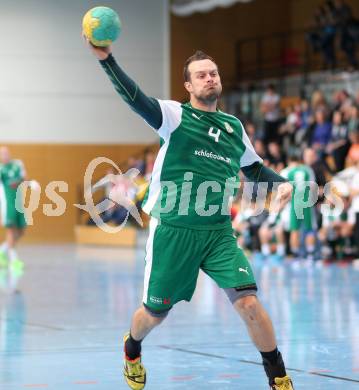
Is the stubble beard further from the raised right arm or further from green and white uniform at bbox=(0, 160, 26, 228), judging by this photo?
green and white uniform at bbox=(0, 160, 26, 228)

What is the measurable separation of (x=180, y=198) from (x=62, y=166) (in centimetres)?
2344

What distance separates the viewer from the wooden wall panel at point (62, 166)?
2908 cm

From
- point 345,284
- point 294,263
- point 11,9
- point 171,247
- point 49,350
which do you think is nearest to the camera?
point 171,247

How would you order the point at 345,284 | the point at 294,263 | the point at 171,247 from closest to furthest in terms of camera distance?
the point at 171,247, the point at 345,284, the point at 294,263

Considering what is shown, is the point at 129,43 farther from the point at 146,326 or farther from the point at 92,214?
the point at 146,326

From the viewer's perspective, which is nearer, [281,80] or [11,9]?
[281,80]

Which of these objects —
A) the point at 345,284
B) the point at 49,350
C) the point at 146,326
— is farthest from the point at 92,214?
the point at 146,326

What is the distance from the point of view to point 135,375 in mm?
6629

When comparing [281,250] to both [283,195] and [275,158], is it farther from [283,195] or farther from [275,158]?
[283,195]

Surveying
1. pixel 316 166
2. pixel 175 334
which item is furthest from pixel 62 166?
pixel 175 334

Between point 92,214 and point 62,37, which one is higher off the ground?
point 62,37

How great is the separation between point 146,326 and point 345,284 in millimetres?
8069

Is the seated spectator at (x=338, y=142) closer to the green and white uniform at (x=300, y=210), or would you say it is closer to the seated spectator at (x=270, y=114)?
the green and white uniform at (x=300, y=210)

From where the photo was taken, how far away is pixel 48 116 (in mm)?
29062
